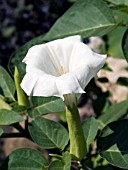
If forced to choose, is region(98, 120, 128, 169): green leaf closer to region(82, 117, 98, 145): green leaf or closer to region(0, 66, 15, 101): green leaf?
region(82, 117, 98, 145): green leaf

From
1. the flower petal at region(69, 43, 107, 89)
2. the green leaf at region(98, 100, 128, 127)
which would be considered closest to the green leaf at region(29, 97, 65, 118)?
the flower petal at region(69, 43, 107, 89)

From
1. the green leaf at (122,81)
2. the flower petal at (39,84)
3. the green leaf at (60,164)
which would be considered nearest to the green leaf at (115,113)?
the green leaf at (122,81)

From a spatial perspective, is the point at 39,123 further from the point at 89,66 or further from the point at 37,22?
the point at 37,22

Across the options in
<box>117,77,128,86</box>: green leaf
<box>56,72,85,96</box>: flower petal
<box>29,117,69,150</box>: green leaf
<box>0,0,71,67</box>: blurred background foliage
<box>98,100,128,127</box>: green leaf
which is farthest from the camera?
<box>0,0,71,67</box>: blurred background foliage

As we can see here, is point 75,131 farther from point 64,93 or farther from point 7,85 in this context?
point 7,85

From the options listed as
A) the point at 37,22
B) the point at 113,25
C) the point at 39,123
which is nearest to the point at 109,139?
the point at 39,123

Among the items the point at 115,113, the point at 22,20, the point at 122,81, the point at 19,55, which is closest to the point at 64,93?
the point at 19,55

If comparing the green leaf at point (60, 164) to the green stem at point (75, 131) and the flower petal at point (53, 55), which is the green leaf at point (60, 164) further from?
the flower petal at point (53, 55)
